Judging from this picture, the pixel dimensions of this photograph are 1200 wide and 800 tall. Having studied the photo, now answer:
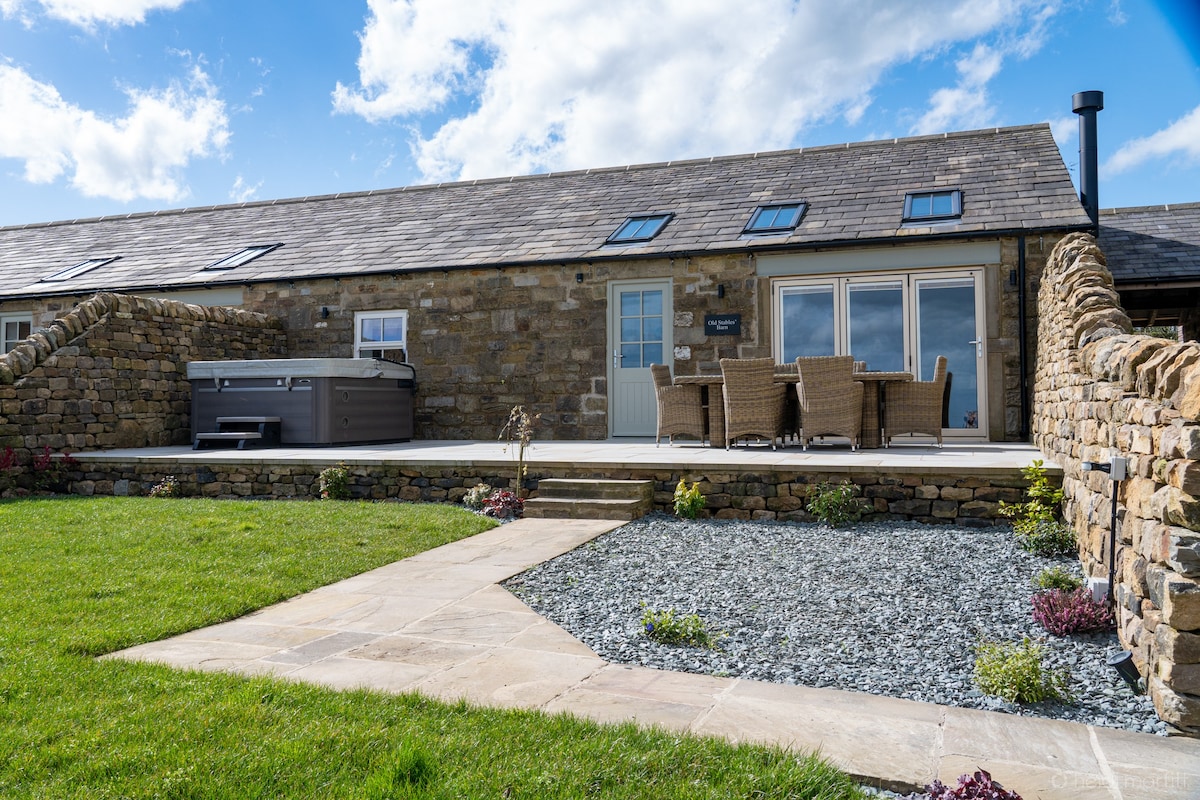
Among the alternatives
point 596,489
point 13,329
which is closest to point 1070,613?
point 596,489

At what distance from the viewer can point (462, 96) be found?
11.1 m

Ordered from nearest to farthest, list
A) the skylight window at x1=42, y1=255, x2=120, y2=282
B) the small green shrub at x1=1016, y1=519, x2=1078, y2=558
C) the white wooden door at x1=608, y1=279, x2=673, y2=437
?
the small green shrub at x1=1016, y1=519, x2=1078, y2=558
the white wooden door at x1=608, y1=279, x2=673, y2=437
the skylight window at x1=42, y1=255, x2=120, y2=282

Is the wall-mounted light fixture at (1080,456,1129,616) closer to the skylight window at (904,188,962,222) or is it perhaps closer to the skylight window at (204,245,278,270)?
the skylight window at (904,188,962,222)

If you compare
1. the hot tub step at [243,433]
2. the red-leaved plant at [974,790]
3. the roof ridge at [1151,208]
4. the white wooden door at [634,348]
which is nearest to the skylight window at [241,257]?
the hot tub step at [243,433]

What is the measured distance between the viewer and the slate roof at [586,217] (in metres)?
10.1

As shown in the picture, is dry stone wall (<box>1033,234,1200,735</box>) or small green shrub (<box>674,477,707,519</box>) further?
small green shrub (<box>674,477,707,519</box>)

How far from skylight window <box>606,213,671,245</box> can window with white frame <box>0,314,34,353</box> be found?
9781 millimetres

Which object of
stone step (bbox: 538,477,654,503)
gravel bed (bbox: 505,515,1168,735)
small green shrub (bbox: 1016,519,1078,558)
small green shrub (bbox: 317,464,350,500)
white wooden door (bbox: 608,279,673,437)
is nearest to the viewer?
gravel bed (bbox: 505,515,1168,735)

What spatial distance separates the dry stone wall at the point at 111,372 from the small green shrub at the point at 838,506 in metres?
8.18

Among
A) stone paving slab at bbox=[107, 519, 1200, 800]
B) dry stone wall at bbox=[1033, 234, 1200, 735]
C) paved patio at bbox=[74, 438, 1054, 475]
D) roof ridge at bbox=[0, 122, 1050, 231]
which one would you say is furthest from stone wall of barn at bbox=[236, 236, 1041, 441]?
stone paving slab at bbox=[107, 519, 1200, 800]

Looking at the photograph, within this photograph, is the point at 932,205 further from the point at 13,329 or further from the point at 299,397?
the point at 13,329

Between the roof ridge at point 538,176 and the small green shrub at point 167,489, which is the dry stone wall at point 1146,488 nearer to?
the small green shrub at point 167,489

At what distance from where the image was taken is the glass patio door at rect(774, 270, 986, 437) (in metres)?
9.39

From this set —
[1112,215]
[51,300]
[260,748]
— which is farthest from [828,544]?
[51,300]
